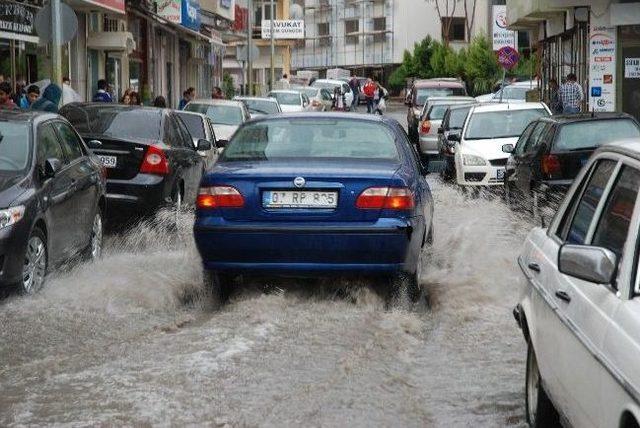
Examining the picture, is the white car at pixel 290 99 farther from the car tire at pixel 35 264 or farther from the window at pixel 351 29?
the window at pixel 351 29

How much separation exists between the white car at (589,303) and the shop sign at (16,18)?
20.2 metres

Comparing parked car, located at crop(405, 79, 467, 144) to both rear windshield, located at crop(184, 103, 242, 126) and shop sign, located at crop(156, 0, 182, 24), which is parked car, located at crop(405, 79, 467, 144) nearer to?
shop sign, located at crop(156, 0, 182, 24)

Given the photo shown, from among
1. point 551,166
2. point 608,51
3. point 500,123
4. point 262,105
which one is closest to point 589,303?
point 551,166

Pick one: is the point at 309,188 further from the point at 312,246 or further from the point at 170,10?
the point at 170,10

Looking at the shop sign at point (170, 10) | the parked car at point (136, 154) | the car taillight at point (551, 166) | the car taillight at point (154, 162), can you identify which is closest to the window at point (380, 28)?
the shop sign at point (170, 10)

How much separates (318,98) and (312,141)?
44.6 m

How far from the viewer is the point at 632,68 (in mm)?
32344

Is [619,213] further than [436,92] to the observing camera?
No

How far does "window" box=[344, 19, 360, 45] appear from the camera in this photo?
372ft

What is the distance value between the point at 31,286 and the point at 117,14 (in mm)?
26914

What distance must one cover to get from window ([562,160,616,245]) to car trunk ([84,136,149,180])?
8.96 meters

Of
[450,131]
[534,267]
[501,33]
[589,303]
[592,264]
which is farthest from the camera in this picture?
[501,33]

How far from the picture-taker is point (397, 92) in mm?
105062

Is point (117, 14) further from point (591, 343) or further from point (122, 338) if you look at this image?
point (591, 343)
